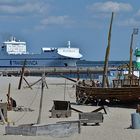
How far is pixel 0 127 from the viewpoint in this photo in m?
24.3

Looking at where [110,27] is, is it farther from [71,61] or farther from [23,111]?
[71,61]

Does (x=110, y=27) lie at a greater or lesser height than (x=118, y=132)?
greater

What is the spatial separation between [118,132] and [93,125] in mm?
2398

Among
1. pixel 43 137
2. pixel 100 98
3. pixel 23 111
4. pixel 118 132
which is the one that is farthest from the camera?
pixel 100 98

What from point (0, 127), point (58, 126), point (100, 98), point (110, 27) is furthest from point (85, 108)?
point (58, 126)

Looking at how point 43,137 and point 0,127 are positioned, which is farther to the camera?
point 0,127

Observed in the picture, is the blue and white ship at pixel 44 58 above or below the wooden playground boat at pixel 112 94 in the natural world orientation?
above

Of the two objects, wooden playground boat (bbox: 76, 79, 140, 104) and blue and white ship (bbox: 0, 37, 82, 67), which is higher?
blue and white ship (bbox: 0, 37, 82, 67)

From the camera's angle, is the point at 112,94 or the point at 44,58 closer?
the point at 112,94

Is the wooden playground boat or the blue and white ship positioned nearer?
the wooden playground boat

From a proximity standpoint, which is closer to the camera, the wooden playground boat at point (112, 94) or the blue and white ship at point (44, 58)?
the wooden playground boat at point (112, 94)

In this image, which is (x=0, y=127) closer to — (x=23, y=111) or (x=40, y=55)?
(x=23, y=111)

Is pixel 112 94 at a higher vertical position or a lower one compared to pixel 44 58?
lower

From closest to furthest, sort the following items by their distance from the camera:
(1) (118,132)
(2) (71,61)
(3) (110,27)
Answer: (1) (118,132) → (3) (110,27) → (2) (71,61)
